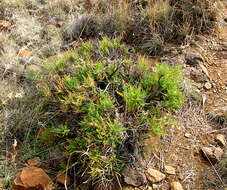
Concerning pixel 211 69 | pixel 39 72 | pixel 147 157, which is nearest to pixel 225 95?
pixel 211 69

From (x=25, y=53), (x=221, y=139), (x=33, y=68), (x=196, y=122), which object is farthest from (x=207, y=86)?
(x=25, y=53)

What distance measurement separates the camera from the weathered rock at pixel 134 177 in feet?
6.02

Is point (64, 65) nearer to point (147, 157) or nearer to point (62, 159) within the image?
point (62, 159)

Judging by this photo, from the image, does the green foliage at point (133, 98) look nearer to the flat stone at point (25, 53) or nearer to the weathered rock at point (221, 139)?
the weathered rock at point (221, 139)

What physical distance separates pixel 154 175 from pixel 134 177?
200 mm

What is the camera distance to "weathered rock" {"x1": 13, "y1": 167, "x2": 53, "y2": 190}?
1854 millimetres

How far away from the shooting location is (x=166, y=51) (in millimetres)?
3045

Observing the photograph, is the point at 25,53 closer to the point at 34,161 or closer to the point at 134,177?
the point at 34,161

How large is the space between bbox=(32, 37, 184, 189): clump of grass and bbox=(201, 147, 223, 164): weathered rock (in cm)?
50

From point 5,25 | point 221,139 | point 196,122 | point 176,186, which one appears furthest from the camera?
point 5,25

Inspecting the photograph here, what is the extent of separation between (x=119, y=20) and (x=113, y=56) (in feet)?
3.32

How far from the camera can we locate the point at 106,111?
75.9 inches

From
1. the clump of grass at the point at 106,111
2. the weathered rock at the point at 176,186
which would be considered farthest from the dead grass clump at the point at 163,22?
the weathered rock at the point at 176,186

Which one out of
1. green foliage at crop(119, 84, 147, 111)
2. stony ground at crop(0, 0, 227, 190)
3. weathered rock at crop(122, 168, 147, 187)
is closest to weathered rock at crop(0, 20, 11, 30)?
stony ground at crop(0, 0, 227, 190)
